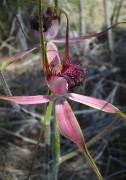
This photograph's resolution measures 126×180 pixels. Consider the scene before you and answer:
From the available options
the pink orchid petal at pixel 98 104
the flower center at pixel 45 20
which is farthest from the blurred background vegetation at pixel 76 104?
the pink orchid petal at pixel 98 104

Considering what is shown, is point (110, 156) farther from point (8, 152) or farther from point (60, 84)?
point (60, 84)

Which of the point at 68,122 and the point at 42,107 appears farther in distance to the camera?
the point at 42,107

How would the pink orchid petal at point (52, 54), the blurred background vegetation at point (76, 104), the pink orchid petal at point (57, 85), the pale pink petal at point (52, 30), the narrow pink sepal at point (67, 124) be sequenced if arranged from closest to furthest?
the narrow pink sepal at point (67, 124), the pink orchid petal at point (57, 85), the pink orchid petal at point (52, 54), the pale pink petal at point (52, 30), the blurred background vegetation at point (76, 104)

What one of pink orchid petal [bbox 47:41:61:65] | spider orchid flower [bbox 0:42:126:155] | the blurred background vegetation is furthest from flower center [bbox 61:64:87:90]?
the blurred background vegetation

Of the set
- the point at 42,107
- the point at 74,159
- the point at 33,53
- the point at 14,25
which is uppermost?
the point at 14,25

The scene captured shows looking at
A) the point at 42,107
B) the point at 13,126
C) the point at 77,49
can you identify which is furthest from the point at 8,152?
the point at 77,49

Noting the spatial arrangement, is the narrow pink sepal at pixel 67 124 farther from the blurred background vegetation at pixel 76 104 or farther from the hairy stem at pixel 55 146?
the blurred background vegetation at pixel 76 104
